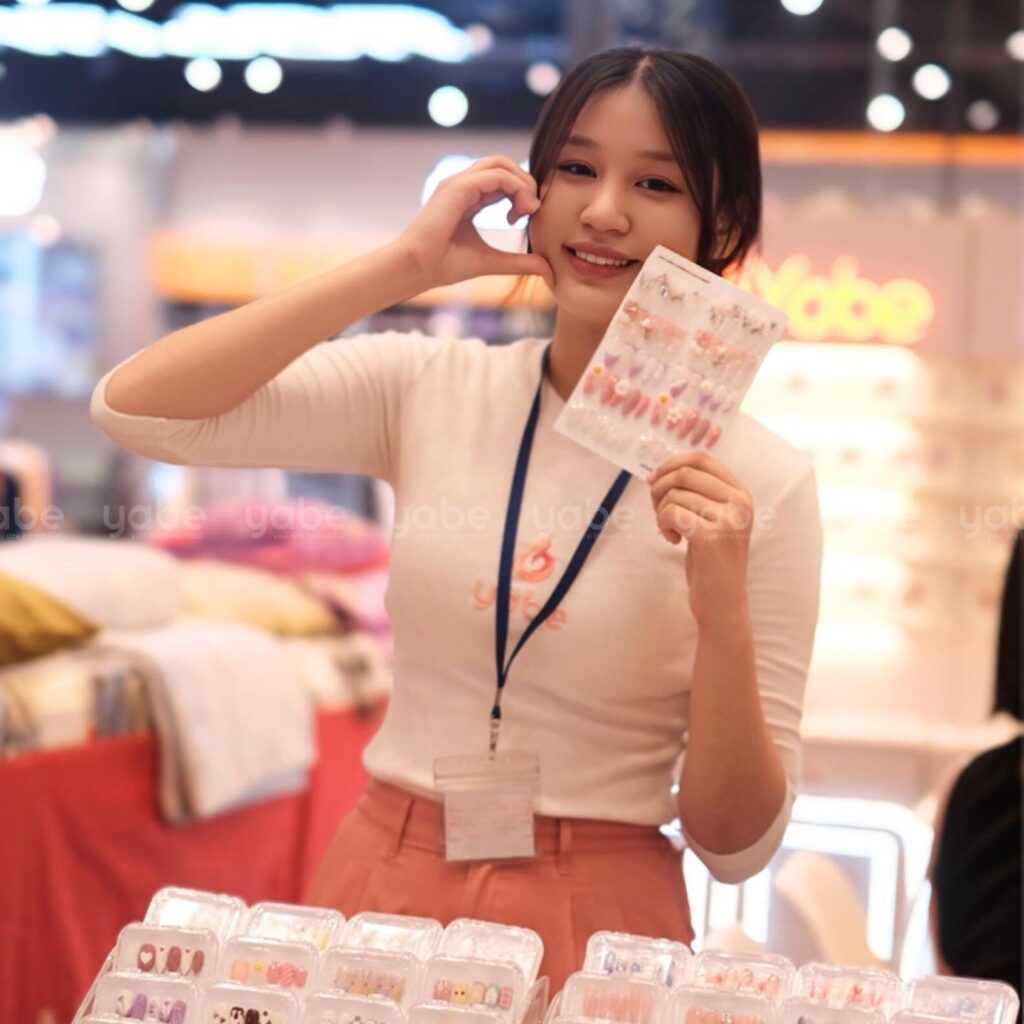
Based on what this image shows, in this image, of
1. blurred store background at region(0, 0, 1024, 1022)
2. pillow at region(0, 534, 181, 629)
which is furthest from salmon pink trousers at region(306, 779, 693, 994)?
pillow at region(0, 534, 181, 629)

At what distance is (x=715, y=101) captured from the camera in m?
1.37

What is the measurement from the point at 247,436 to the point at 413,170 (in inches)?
203

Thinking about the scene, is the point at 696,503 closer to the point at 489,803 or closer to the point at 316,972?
the point at 489,803

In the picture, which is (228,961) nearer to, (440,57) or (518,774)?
(518,774)

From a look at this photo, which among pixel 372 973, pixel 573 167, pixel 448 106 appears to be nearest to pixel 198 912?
pixel 372 973

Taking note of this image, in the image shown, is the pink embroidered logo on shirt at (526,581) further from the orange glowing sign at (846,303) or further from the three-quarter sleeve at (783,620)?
the orange glowing sign at (846,303)

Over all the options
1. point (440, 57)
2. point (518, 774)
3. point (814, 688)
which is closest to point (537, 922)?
point (518, 774)

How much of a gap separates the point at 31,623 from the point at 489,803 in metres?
1.81

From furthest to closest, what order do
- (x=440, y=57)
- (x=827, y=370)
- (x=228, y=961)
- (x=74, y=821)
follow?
(x=440, y=57), (x=827, y=370), (x=74, y=821), (x=228, y=961)

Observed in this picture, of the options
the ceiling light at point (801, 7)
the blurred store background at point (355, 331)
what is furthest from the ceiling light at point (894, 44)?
the ceiling light at point (801, 7)

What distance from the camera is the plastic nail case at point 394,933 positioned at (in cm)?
116

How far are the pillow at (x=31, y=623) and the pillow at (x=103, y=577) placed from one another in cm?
3

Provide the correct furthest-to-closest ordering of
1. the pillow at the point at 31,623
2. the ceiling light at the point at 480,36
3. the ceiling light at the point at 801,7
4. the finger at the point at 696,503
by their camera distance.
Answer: the ceiling light at the point at 480,36
the ceiling light at the point at 801,7
the pillow at the point at 31,623
the finger at the point at 696,503

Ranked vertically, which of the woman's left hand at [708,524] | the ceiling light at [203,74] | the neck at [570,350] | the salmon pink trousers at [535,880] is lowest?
the salmon pink trousers at [535,880]
